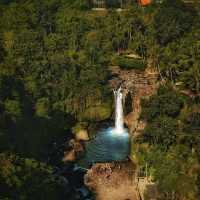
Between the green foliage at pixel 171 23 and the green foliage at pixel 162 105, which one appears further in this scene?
the green foliage at pixel 171 23

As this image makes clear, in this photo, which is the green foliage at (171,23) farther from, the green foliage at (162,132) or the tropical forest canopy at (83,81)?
the green foliage at (162,132)

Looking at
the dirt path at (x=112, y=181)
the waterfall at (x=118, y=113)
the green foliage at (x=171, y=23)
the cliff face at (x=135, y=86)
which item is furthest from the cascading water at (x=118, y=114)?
the green foliage at (x=171, y=23)

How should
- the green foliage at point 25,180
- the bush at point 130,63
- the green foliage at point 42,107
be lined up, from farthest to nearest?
the bush at point 130,63 → the green foliage at point 42,107 → the green foliage at point 25,180

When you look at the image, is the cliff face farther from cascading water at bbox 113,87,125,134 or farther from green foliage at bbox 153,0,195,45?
green foliage at bbox 153,0,195,45

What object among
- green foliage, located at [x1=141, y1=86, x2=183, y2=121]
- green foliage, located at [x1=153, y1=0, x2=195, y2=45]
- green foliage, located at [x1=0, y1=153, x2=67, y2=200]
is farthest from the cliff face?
green foliage, located at [x1=0, y1=153, x2=67, y2=200]

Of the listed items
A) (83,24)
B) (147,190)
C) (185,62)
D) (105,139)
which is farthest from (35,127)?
(83,24)

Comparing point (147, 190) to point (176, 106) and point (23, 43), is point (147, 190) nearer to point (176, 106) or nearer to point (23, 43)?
point (176, 106)

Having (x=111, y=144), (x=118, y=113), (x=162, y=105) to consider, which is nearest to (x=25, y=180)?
(x=111, y=144)
